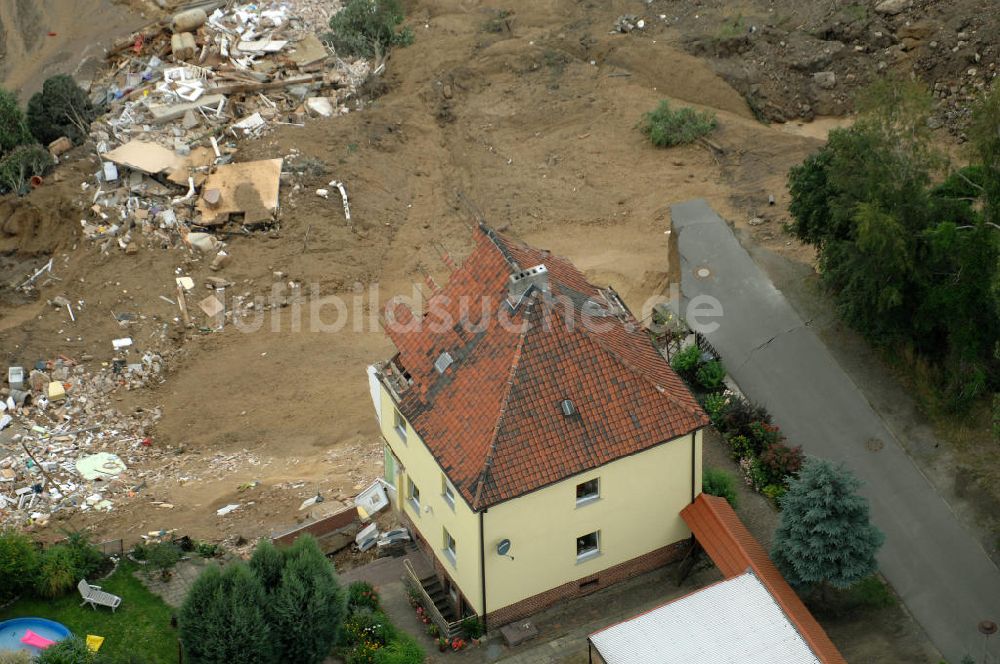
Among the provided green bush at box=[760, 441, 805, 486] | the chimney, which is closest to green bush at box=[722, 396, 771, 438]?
green bush at box=[760, 441, 805, 486]

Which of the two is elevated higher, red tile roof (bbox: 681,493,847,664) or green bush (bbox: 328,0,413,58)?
green bush (bbox: 328,0,413,58)

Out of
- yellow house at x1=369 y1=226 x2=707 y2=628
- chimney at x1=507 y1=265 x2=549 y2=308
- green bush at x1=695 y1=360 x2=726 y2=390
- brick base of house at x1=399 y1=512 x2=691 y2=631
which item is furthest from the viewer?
green bush at x1=695 y1=360 x2=726 y2=390

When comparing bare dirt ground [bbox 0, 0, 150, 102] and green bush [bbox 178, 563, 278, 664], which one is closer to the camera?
green bush [bbox 178, 563, 278, 664]

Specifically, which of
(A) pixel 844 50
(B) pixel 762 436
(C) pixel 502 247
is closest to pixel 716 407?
(B) pixel 762 436

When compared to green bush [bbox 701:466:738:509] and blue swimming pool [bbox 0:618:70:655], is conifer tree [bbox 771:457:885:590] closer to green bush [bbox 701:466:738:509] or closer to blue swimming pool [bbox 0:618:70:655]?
green bush [bbox 701:466:738:509]

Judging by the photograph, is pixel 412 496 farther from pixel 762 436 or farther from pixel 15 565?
pixel 762 436

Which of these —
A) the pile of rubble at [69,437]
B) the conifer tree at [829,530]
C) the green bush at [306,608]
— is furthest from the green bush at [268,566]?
the conifer tree at [829,530]
